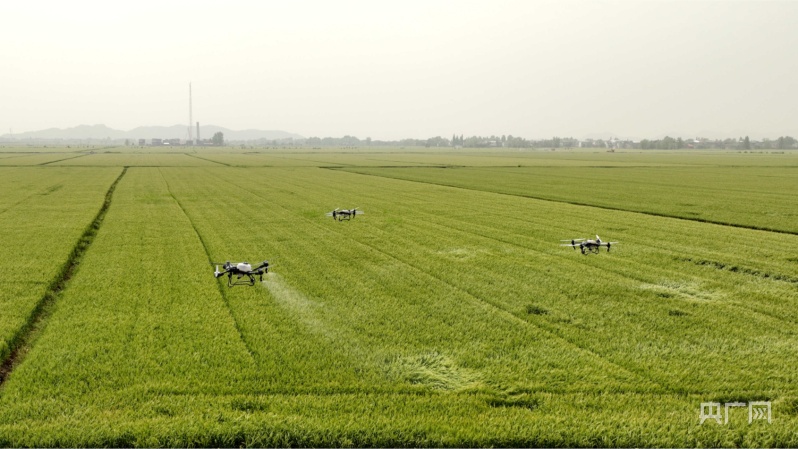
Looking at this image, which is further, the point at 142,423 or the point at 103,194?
the point at 103,194

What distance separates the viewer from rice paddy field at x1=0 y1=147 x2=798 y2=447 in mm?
7465

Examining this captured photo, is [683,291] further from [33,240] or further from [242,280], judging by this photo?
[33,240]

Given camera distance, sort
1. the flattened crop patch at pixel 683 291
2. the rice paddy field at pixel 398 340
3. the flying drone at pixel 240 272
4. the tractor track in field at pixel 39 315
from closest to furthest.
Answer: the rice paddy field at pixel 398 340, the tractor track in field at pixel 39 315, the flattened crop patch at pixel 683 291, the flying drone at pixel 240 272

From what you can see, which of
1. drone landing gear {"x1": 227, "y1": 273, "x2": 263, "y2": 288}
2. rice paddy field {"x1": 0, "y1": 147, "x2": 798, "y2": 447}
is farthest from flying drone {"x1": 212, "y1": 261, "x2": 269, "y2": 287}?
rice paddy field {"x1": 0, "y1": 147, "x2": 798, "y2": 447}

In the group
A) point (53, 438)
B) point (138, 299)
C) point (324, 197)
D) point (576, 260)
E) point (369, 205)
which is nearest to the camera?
point (53, 438)

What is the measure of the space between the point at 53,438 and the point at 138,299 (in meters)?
6.40

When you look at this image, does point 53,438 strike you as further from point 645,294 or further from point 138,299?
point 645,294

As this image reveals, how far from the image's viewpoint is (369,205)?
114 ft

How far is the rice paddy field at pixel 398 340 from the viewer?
746 centimetres

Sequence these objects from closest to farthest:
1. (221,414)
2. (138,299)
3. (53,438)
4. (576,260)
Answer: (53,438), (221,414), (138,299), (576,260)

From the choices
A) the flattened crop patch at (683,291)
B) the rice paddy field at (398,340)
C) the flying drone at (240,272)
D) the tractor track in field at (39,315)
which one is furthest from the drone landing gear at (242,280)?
the flattened crop patch at (683,291)

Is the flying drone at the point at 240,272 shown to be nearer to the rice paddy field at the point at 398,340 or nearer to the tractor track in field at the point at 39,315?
the rice paddy field at the point at 398,340

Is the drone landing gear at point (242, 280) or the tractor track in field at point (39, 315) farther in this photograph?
the drone landing gear at point (242, 280)

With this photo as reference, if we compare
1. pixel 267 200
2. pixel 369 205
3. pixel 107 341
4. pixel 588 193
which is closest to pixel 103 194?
pixel 267 200
